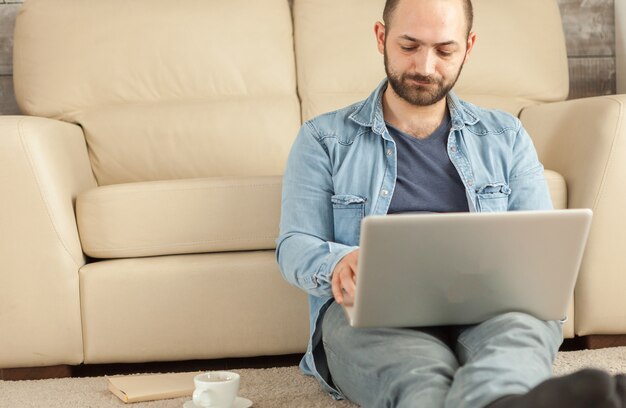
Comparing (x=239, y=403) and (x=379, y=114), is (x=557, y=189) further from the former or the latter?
(x=239, y=403)

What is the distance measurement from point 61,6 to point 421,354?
1.79 m

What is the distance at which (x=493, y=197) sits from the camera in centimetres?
163

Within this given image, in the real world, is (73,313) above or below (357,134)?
below

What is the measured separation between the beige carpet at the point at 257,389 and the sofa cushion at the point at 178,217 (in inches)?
11.8

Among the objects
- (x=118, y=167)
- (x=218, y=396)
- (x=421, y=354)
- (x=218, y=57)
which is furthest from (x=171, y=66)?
(x=421, y=354)

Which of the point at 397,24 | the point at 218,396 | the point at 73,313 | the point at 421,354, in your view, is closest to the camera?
the point at 421,354

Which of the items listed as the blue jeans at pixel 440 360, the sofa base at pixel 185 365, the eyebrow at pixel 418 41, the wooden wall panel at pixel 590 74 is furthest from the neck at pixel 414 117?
the wooden wall panel at pixel 590 74

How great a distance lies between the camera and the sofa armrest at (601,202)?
6.48 ft

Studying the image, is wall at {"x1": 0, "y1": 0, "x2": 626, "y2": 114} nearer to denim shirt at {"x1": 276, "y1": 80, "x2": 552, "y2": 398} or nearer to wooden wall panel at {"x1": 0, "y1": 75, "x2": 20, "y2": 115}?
denim shirt at {"x1": 276, "y1": 80, "x2": 552, "y2": 398}

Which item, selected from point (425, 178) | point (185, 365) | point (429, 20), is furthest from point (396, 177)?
point (185, 365)

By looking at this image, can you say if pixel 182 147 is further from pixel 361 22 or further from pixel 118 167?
pixel 361 22

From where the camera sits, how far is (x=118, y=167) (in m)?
2.44

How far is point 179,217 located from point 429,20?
759mm

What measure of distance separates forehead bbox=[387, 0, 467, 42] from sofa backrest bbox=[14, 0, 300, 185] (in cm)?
91
